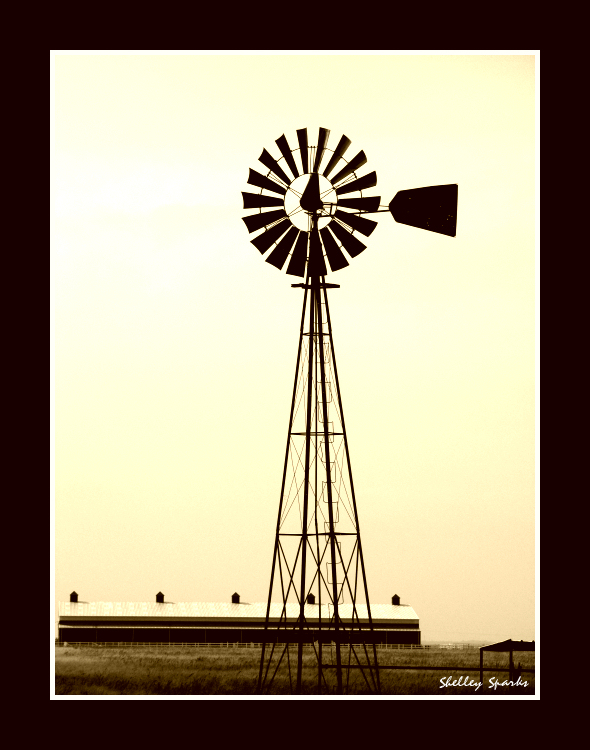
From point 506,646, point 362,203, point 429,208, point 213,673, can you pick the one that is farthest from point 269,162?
point 213,673

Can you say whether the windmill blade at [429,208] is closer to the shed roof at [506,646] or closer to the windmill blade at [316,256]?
the windmill blade at [316,256]

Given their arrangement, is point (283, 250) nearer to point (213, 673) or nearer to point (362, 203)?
point (362, 203)

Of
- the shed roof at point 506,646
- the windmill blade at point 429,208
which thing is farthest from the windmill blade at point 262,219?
the shed roof at point 506,646

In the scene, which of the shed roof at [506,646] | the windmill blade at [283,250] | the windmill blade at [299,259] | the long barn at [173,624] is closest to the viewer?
the windmill blade at [299,259]

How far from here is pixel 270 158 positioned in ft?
56.6

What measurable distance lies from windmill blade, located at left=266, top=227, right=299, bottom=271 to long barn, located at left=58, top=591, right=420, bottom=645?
977 centimetres

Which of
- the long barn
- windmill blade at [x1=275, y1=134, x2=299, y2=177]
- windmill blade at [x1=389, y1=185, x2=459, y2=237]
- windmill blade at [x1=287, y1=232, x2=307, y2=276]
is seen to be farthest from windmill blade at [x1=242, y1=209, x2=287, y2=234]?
the long barn

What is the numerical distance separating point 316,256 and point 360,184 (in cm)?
116

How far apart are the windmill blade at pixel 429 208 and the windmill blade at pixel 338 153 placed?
919 millimetres

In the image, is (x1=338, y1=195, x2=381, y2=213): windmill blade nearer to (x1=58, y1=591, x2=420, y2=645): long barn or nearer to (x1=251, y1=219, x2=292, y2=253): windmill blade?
(x1=251, y1=219, x2=292, y2=253): windmill blade

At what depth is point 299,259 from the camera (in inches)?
677

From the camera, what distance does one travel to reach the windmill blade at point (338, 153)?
1706cm

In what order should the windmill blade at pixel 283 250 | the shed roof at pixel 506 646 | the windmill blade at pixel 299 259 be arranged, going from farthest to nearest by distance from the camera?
the shed roof at pixel 506 646
the windmill blade at pixel 283 250
the windmill blade at pixel 299 259
